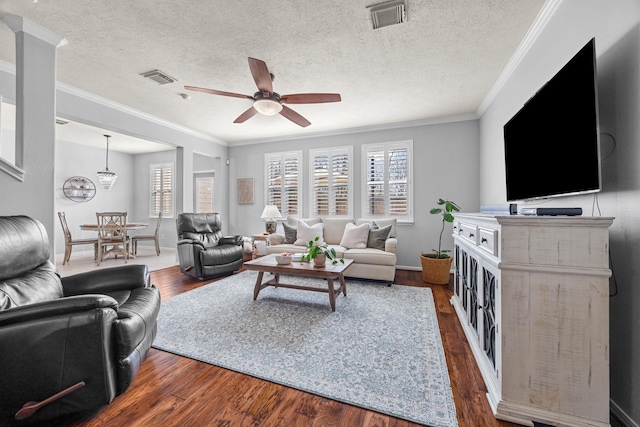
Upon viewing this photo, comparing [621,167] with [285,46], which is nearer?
[621,167]

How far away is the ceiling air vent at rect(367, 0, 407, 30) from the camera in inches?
79.0

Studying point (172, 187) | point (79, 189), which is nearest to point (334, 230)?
point (172, 187)

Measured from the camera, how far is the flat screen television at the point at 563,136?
1362mm

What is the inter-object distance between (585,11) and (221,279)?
452cm

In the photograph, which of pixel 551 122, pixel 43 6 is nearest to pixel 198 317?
pixel 43 6

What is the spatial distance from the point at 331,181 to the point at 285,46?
2.99 metres

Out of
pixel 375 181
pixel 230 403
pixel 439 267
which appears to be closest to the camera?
pixel 230 403

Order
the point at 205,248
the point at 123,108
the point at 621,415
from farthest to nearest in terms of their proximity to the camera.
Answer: the point at 205,248, the point at 123,108, the point at 621,415

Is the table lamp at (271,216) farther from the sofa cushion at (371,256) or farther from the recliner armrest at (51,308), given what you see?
the recliner armrest at (51,308)

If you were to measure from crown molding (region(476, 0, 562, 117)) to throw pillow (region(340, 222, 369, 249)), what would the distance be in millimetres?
2463

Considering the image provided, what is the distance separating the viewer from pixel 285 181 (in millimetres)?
5738

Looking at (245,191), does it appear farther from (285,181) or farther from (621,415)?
(621,415)

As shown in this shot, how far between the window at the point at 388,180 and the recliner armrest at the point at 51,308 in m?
4.26

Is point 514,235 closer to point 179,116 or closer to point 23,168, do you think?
point 23,168
